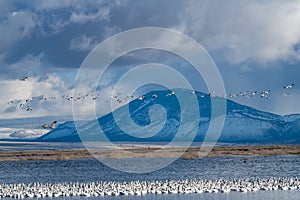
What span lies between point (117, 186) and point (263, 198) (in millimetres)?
13766

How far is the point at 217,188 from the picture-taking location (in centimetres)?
5591

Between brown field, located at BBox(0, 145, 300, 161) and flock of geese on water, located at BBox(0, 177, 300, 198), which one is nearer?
flock of geese on water, located at BBox(0, 177, 300, 198)

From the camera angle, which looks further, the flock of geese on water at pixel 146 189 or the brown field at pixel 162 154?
the brown field at pixel 162 154

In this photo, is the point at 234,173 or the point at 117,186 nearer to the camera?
the point at 117,186

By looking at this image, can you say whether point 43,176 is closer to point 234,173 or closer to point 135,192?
point 234,173

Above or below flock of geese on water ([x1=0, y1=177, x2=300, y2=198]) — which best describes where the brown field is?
above

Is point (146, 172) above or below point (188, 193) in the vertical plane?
above

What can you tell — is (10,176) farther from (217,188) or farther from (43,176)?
(217,188)

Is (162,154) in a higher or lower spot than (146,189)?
higher

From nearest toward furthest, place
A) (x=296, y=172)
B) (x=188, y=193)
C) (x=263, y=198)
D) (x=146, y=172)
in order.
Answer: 1. (x=263, y=198)
2. (x=188, y=193)
3. (x=296, y=172)
4. (x=146, y=172)

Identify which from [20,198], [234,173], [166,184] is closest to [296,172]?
[234,173]

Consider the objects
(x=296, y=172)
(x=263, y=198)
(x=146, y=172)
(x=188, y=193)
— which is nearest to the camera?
(x=263, y=198)

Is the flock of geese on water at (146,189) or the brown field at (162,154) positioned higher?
the brown field at (162,154)

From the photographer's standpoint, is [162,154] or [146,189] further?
[162,154]
